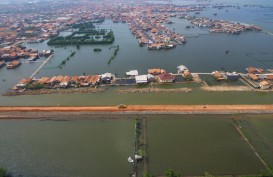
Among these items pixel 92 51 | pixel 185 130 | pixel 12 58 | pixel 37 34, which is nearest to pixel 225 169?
pixel 185 130

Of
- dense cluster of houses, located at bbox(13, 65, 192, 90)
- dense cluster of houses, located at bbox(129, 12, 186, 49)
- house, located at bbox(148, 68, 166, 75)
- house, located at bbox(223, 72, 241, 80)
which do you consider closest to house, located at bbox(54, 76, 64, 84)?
dense cluster of houses, located at bbox(13, 65, 192, 90)

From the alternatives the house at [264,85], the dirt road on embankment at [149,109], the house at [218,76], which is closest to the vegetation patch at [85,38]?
the house at [218,76]

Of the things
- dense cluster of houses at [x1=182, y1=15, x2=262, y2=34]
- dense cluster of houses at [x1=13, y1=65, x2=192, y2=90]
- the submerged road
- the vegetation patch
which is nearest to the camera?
the submerged road

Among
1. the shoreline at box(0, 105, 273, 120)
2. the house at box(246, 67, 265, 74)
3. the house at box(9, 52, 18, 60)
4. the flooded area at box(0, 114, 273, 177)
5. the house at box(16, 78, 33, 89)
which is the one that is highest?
the house at box(9, 52, 18, 60)

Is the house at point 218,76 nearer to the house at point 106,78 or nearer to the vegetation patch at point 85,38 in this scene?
the house at point 106,78

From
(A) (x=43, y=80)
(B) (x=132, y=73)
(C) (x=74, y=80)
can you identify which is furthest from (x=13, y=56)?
(B) (x=132, y=73)

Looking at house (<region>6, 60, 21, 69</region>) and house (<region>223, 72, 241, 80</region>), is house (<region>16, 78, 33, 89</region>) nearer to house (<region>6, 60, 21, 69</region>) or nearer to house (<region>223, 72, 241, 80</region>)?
house (<region>6, 60, 21, 69</region>)

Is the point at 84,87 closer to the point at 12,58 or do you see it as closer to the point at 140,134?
the point at 140,134

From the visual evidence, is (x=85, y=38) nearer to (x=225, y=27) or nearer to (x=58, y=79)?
(x=58, y=79)
